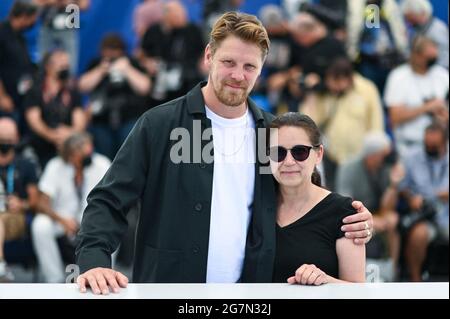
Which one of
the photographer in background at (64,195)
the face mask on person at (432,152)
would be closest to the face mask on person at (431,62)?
the face mask on person at (432,152)

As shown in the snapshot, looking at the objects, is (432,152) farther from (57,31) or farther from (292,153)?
(292,153)

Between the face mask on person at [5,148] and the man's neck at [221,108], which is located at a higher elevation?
the face mask on person at [5,148]

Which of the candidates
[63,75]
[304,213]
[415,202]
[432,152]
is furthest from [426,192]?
[304,213]

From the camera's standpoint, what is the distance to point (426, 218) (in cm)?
735

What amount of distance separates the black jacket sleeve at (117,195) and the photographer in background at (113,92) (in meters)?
4.07

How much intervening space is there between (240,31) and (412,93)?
15.2ft

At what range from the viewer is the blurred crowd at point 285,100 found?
7.23 meters

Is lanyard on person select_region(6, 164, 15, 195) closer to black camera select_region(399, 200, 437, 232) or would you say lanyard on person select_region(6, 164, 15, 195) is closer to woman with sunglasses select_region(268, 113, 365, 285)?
black camera select_region(399, 200, 437, 232)

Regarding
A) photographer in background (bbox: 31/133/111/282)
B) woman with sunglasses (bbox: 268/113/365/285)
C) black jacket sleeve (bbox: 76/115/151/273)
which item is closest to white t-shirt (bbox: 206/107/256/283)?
woman with sunglasses (bbox: 268/113/365/285)

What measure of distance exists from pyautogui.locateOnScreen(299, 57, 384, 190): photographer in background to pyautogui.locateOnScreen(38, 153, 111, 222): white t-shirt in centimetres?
172

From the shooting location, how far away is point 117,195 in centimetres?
320

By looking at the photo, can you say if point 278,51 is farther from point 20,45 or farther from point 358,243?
point 358,243

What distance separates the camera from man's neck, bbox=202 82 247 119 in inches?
133

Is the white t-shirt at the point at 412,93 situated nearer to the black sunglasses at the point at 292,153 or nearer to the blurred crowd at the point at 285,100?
the blurred crowd at the point at 285,100
